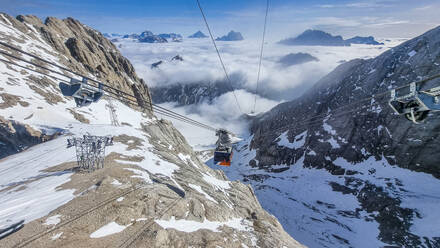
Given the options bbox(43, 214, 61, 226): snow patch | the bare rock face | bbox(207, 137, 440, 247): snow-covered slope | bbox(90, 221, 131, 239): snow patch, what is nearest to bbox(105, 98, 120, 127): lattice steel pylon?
the bare rock face

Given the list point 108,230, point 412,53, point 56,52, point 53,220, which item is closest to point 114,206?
point 108,230

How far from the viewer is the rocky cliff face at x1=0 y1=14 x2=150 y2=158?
5225 centimetres

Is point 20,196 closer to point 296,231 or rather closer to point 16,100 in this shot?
point 16,100

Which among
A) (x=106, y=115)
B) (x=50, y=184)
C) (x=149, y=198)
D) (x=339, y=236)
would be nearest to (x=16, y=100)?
(x=106, y=115)

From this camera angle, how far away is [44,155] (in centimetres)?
3291

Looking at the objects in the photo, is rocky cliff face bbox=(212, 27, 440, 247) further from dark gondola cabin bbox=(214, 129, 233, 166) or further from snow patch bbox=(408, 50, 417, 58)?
dark gondola cabin bbox=(214, 129, 233, 166)

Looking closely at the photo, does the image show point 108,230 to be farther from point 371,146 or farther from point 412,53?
point 412,53

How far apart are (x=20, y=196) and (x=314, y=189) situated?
8810 cm

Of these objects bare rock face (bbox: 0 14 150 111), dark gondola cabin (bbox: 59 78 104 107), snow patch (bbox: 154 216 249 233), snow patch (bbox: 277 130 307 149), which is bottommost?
snow patch (bbox: 277 130 307 149)

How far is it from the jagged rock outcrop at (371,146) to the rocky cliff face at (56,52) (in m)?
72.4

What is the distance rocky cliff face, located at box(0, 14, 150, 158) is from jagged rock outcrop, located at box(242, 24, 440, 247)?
238 feet

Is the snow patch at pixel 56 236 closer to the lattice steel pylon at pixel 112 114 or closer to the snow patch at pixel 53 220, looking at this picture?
the snow patch at pixel 53 220

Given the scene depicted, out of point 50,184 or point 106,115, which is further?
point 106,115

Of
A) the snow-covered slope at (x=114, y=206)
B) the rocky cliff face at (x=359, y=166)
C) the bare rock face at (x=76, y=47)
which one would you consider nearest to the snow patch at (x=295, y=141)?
the rocky cliff face at (x=359, y=166)
